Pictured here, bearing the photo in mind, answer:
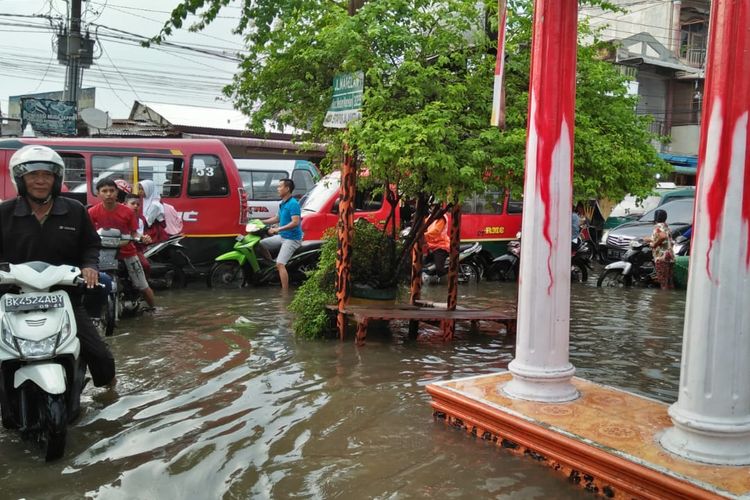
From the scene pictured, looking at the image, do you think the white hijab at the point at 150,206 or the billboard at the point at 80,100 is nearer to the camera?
the white hijab at the point at 150,206

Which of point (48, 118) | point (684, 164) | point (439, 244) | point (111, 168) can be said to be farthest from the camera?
point (684, 164)

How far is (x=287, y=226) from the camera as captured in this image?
10594 mm

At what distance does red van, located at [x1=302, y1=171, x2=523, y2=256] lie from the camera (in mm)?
12398

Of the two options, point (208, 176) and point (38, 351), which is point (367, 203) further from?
point (38, 351)

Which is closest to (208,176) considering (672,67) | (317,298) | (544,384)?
(317,298)

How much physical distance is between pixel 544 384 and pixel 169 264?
310 inches

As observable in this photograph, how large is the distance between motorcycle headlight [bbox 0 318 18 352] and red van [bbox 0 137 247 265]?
7.76m

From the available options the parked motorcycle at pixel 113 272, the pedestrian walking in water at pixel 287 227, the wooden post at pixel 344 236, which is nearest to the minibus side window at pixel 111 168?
the pedestrian walking in water at pixel 287 227

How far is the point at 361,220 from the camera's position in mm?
8219

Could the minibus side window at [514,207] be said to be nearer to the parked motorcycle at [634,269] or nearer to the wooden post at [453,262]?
the parked motorcycle at [634,269]

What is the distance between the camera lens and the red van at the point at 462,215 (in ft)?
40.7

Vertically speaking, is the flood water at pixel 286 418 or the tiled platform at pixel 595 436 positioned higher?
the tiled platform at pixel 595 436

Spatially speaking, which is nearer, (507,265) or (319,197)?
(319,197)

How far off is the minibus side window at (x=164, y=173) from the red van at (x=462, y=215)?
2233mm
